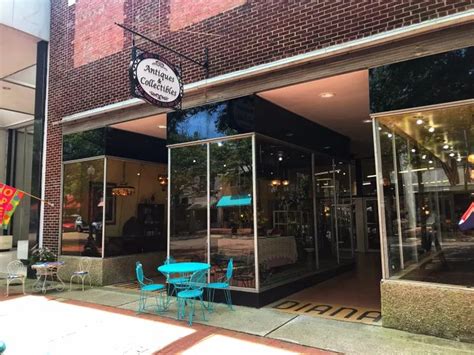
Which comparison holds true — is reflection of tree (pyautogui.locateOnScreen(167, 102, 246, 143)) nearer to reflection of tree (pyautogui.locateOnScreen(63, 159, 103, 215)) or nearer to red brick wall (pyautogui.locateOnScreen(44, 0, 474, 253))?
red brick wall (pyautogui.locateOnScreen(44, 0, 474, 253))

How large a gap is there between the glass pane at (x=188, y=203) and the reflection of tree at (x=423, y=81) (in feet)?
11.9

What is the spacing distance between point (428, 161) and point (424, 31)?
4304mm

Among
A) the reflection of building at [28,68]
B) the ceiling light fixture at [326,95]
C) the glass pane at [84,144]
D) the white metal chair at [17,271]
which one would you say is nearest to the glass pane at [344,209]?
the ceiling light fixture at [326,95]

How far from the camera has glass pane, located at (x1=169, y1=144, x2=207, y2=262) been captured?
26.5 feet

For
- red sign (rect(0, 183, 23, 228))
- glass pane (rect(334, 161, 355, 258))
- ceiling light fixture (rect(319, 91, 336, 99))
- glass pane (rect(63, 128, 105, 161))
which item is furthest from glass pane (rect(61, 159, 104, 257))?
glass pane (rect(334, 161, 355, 258))

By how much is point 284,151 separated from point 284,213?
1338 mm

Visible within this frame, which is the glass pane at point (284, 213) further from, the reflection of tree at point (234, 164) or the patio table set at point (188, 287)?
the patio table set at point (188, 287)

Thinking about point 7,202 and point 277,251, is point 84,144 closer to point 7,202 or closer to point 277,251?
point 7,202

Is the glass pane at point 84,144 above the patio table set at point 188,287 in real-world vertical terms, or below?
above

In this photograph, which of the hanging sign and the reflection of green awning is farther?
the reflection of green awning

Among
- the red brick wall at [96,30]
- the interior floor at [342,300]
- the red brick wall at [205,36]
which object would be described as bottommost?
the interior floor at [342,300]

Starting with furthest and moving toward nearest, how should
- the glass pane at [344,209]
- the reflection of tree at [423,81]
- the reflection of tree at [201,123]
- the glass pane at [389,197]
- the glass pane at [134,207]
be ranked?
the glass pane at [344,209], the glass pane at [134,207], the reflection of tree at [201,123], the glass pane at [389,197], the reflection of tree at [423,81]

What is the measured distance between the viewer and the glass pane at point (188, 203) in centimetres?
806

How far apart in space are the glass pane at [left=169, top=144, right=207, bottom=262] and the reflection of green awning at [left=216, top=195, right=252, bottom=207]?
0.43 m
